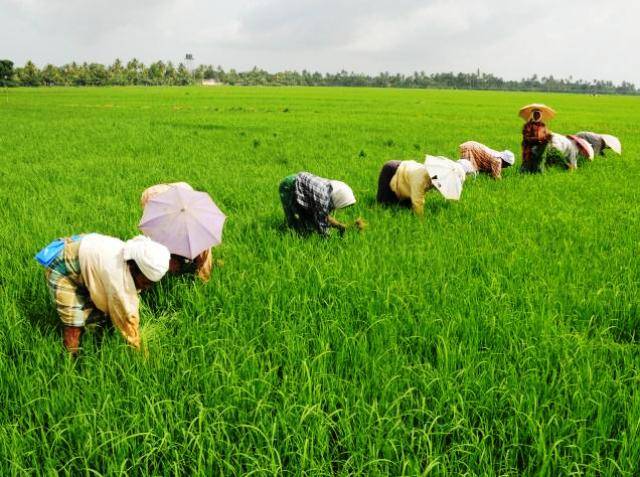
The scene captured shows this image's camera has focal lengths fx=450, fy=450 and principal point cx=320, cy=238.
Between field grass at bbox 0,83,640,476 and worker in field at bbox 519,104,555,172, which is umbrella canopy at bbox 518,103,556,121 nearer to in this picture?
worker in field at bbox 519,104,555,172

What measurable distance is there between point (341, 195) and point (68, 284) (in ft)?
7.46

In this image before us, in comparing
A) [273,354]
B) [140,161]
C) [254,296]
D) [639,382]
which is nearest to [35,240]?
[254,296]

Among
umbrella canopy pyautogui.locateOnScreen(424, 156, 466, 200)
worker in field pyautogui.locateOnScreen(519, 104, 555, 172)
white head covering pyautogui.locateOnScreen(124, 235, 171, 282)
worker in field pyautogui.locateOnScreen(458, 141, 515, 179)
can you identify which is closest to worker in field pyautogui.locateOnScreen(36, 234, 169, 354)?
white head covering pyautogui.locateOnScreen(124, 235, 171, 282)

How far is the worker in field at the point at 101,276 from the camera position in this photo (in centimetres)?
221

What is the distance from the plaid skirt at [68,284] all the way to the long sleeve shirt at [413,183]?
3339 mm

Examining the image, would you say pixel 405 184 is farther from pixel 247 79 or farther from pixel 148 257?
pixel 247 79

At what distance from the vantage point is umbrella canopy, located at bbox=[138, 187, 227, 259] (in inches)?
108

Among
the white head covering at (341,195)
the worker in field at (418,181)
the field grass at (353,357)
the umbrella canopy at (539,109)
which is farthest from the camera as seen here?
the umbrella canopy at (539,109)

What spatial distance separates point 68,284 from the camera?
235 cm

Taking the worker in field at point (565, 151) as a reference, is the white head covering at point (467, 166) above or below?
below

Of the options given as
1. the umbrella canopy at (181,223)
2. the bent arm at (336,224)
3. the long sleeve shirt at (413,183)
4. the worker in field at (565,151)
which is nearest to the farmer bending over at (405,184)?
the long sleeve shirt at (413,183)

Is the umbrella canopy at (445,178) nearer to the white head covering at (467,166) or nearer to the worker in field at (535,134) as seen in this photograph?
the white head covering at (467,166)

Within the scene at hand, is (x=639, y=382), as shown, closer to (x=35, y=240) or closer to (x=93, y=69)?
(x=35, y=240)

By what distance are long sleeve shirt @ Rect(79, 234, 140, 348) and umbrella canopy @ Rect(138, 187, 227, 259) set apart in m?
0.47
